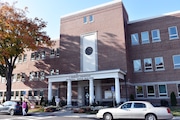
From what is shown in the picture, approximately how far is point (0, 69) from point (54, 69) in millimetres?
9397

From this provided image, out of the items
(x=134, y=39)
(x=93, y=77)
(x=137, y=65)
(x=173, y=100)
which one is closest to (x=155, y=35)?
(x=134, y=39)

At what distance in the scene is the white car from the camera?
1135cm

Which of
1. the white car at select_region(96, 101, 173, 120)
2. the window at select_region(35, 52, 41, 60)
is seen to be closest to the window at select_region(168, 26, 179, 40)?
the white car at select_region(96, 101, 173, 120)

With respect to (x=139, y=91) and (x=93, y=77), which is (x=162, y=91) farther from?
(x=93, y=77)

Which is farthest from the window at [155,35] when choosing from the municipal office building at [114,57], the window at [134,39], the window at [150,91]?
the window at [150,91]

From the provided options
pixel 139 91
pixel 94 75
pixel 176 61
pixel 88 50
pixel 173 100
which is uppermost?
pixel 88 50

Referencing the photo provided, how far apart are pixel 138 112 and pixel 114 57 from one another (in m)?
13.0

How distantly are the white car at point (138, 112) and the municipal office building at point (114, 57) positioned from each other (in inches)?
285

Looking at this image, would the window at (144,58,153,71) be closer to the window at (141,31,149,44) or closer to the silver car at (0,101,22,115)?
the window at (141,31,149,44)

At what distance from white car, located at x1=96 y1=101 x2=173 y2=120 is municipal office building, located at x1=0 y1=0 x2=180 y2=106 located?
7.25 metres

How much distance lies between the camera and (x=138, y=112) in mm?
11953

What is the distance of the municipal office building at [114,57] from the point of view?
23.1 metres

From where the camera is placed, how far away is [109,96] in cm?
2348

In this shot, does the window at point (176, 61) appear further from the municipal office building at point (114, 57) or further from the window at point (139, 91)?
the window at point (139, 91)
